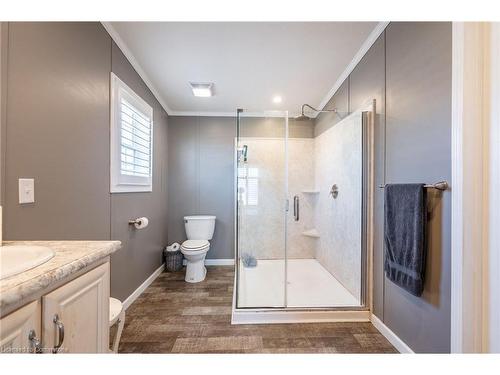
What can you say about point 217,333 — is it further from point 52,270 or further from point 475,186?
point 475,186

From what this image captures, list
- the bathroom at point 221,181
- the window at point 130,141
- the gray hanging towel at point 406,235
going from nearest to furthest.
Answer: the bathroom at point 221,181 < the gray hanging towel at point 406,235 < the window at point 130,141

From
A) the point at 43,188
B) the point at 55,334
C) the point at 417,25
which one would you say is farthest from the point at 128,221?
the point at 417,25

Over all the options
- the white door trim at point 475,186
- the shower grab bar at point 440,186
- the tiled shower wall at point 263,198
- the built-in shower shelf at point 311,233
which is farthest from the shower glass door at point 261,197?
the white door trim at point 475,186

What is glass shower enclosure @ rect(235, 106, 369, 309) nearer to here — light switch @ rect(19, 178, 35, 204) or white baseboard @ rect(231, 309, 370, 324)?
white baseboard @ rect(231, 309, 370, 324)

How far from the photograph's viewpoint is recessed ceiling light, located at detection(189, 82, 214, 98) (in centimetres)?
247

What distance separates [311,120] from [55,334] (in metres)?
3.30

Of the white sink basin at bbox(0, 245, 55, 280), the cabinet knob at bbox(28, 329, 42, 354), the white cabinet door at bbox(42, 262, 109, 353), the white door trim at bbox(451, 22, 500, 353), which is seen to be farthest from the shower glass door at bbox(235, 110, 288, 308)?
the cabinet knob at bbox(28, 329, 42, 354)

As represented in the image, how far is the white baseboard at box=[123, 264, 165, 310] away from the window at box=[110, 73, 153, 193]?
41.9 inches

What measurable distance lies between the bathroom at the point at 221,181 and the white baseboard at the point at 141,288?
21 mm

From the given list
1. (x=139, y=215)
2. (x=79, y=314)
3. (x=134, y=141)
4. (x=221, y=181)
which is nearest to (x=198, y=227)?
(x=221, y=181)

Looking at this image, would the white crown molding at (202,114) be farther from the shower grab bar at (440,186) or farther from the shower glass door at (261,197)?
the shower grab bar at (440,186)

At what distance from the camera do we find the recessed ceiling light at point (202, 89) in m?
2.47
